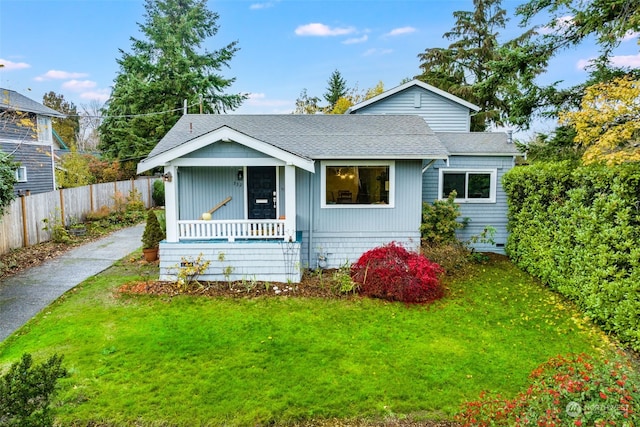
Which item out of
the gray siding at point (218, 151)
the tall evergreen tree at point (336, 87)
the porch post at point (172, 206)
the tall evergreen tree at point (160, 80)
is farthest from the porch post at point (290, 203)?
the tall evergreen tree at point (336, 87)

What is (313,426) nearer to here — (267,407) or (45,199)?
(267,407)

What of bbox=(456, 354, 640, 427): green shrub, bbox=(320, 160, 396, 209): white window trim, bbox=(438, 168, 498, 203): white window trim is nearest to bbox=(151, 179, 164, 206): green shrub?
bbox=(320, 160, 396, 209): white window trim

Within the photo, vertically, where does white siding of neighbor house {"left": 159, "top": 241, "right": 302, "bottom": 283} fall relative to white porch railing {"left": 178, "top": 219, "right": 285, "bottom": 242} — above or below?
below

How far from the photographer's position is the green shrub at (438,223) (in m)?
10.7

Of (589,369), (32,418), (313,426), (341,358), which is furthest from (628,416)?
(32,418)

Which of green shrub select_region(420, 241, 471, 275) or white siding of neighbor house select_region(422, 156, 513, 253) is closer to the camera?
green shrub select_region(420, 241, 471, 275)

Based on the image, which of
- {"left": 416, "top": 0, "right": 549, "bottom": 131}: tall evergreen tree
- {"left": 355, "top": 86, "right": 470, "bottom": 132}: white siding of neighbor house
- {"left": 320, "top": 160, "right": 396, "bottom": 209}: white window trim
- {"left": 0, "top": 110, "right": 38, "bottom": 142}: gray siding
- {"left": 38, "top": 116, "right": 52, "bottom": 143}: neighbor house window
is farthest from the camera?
{"left": 416, "top": 0, "right": 549, "bottom": 131}: tall evergreen tree

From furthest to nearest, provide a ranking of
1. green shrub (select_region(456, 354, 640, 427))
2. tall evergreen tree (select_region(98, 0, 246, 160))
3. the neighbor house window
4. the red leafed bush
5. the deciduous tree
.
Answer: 1. tall evergreen tree (select_region(98, 0, 246, 160))
2. the neighbor house window
3. the red leafed bush
4. the deciduous tree
5. green shrub (select_region(456, 354, 640, 427))

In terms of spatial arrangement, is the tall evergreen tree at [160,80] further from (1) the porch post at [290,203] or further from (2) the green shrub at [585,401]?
(2) the green shrub at [585,401]

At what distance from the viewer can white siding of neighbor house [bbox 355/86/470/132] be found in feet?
48.0

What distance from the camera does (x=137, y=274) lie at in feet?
32.4

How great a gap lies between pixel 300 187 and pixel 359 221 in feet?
6.10

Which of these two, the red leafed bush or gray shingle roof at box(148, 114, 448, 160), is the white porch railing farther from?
the red leafed bush

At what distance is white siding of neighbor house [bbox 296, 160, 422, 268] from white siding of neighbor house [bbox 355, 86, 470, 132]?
5.51 m
